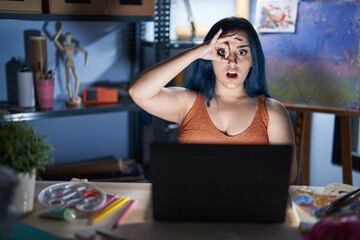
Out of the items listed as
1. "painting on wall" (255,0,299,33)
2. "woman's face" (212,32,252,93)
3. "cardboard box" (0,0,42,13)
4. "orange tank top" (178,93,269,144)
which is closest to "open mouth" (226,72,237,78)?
"woman's face" (212,32,252,93)

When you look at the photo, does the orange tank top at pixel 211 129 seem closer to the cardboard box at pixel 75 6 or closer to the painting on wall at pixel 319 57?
the painting on wall at pixel 319 57

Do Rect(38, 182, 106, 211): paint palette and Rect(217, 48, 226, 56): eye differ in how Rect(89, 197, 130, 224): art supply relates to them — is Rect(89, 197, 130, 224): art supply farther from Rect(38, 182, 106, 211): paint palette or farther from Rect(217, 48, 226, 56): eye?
Rect(217, 48, 226, 56): eye

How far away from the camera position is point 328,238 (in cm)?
84

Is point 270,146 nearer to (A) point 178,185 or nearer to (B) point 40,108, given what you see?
(A) point 178,185

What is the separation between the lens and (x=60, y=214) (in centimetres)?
104

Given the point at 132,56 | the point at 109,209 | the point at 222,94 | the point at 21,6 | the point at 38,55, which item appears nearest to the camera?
the point at 109,209

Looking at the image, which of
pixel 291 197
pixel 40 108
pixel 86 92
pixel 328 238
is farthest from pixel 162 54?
pixel 328 238

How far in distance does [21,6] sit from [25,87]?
343mm

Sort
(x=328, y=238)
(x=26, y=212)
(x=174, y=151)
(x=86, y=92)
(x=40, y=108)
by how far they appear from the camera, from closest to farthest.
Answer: (x=328, y=238), (x=174, y=151), (x=26, y=212), (x=40, y=108), (x=86, y=92)

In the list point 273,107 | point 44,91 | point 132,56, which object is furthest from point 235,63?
→ point 132,56

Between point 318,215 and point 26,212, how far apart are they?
0.66 meters

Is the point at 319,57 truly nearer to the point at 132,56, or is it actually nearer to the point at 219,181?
the point at 132,56

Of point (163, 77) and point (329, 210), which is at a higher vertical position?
point (163, 77)

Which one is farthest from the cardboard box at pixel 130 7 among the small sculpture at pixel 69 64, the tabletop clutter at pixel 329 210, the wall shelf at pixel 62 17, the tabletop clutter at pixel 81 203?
the tabletop clutter at pixel 329 210
